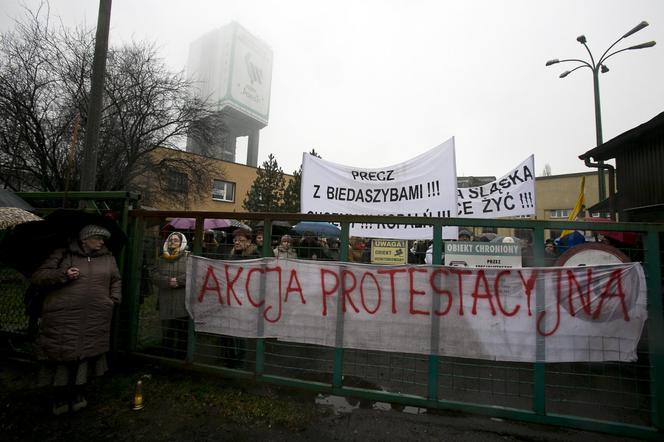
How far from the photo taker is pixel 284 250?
3.83 meters

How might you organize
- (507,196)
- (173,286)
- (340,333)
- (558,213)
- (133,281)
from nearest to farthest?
(340,333) → (173,286) → (133,281) → (507,196) → (558,213)

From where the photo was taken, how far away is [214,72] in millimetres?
46344

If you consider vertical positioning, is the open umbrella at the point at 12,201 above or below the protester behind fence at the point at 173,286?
above

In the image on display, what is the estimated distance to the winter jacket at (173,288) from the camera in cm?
396

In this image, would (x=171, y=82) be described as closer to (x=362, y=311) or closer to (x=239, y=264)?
(x=239, y=264)

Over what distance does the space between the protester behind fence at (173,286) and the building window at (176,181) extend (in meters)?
15.8

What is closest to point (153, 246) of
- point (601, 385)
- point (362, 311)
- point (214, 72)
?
point (362, 311)

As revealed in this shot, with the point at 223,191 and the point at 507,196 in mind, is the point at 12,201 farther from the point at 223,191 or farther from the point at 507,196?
the point at 223,191

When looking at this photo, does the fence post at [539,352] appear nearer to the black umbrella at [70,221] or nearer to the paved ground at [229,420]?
the paved ground at [229,420]

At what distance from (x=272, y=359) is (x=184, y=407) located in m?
1.10

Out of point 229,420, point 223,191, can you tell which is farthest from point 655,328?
point 223,191

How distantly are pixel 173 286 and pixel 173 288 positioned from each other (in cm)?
5

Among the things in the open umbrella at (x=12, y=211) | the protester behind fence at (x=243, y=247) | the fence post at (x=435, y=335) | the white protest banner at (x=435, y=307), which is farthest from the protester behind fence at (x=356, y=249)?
the open umbrella at (x=12, y=211)

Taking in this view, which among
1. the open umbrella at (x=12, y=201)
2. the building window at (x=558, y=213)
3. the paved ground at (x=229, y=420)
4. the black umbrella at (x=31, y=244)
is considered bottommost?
the paved ground at (x=229, y=420)
